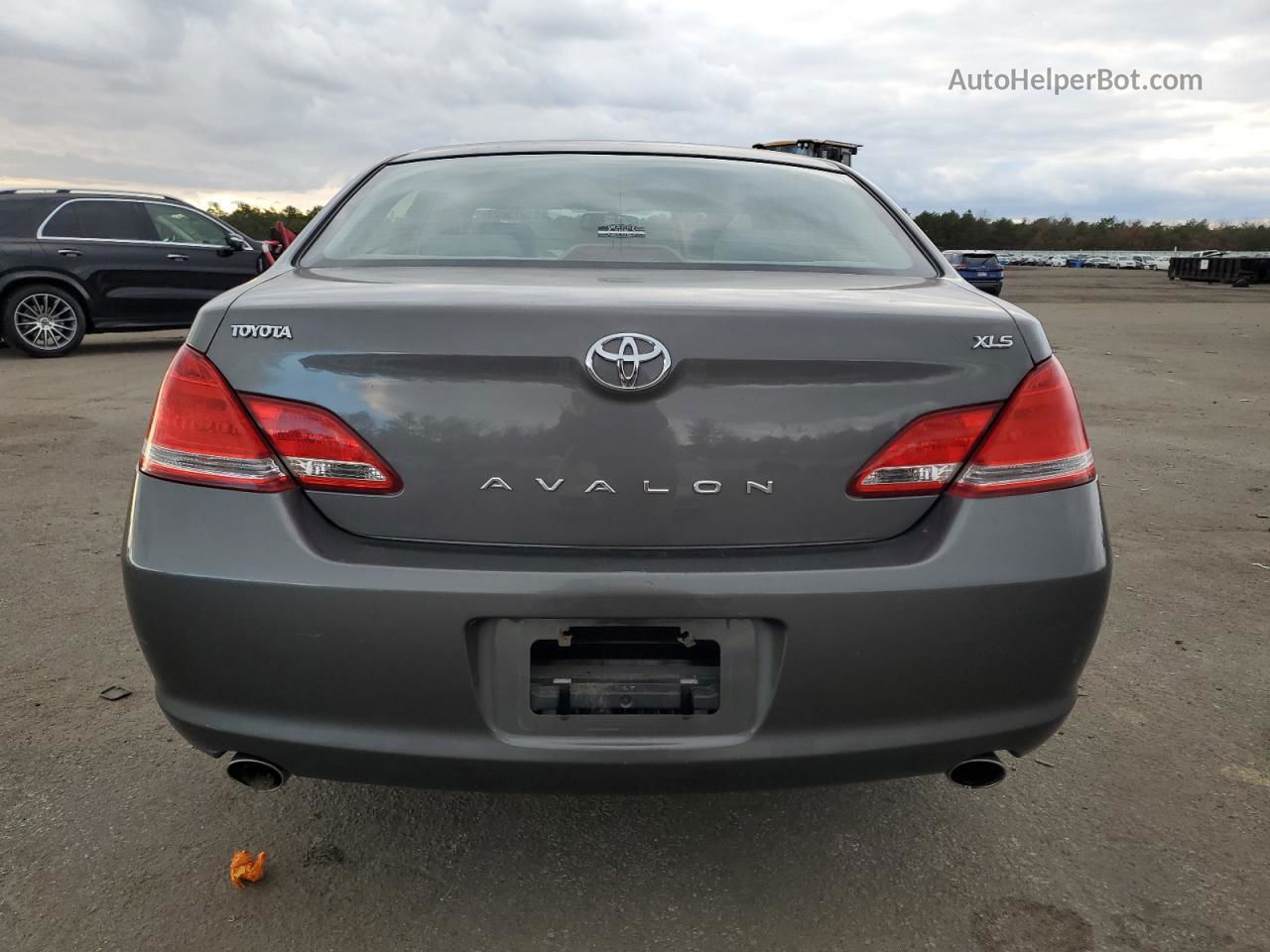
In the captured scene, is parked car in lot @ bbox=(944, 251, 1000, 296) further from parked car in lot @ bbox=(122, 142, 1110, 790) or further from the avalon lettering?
the avalon lettering

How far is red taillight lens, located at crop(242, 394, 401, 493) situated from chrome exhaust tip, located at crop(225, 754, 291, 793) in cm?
51

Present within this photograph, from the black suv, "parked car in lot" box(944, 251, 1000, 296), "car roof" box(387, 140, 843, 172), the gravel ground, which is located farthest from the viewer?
"parked car in lot" box(944, 251, 1000, 296)

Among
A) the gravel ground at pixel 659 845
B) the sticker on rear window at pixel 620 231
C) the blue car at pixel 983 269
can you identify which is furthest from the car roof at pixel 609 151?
the blue car at pixel 983 269

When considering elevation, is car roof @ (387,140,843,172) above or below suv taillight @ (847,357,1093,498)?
above

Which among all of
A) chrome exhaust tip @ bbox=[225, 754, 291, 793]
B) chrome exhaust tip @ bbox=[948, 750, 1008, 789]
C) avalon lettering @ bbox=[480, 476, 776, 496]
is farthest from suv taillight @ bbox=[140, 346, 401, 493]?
chrome exhaust tip @ bbox=[948, 750, 1008, 789]

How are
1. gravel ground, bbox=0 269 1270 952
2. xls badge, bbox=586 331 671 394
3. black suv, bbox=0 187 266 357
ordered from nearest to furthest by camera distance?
xls badge, bbox=586 331 671 394 < gravel ground, bbox=0 269 1270 952 < black suv, bbox=0 187 266 357

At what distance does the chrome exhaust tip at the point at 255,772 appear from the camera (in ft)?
5.94

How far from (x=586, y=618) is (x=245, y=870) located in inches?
38.7

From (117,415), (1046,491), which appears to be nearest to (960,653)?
(1046,491)

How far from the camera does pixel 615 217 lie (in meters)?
2.47

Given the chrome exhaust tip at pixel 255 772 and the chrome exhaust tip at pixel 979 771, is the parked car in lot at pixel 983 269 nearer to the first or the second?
the chrome exhaust tip at pixel 979 771

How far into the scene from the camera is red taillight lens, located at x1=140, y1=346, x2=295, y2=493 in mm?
1736

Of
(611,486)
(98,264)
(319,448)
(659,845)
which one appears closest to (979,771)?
(659,845)

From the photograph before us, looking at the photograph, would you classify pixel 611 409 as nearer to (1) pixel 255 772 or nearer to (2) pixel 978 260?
(1) pixel 255 772
